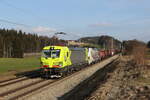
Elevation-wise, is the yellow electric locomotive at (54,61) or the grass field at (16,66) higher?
the yellow electric locomotive at (54,61)

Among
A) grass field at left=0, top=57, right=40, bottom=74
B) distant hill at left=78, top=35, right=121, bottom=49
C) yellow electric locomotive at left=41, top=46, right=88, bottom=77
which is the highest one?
distant hill at left=78, top=35, right=121, bottom=49

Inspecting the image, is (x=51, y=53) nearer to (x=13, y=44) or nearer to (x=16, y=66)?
(x=16, y=66)

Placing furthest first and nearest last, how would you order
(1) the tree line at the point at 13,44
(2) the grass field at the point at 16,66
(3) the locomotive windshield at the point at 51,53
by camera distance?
1. (1) the tree line at the point at 13,44
2. (2) the grass field at the point at 16,66
3. (3) the locomotive windshield at the point at 51,53

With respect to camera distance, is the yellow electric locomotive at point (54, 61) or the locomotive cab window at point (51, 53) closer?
the yellow electric locomotive at point (54, 61)

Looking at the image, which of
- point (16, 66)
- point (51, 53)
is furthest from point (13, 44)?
point (51, 53)

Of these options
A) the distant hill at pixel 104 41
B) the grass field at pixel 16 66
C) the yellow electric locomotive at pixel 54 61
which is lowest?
the grass field at pixel 16 66

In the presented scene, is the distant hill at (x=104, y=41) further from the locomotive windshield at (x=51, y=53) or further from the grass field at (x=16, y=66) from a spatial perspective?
the locomotive windshield at (x=51, y=53)

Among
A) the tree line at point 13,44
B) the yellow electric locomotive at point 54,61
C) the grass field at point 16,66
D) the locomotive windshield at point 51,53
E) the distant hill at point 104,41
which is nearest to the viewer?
the yellow electric locomotive at point 54,61

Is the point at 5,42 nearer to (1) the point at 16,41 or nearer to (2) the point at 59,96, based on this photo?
(1) the point at 16,41

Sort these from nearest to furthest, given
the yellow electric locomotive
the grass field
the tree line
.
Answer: the yellow electric locomotive
the grass field
the tree line

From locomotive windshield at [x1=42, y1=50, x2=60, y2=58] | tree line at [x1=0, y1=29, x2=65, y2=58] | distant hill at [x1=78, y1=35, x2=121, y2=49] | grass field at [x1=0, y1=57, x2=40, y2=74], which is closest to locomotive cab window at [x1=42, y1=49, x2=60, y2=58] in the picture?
locomotive windshield at [x1=42, y1=50, x2=60, y2=58]

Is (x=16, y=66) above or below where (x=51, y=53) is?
below

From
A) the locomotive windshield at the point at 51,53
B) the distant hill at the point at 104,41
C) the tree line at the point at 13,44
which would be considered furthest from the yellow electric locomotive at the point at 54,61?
the distant hill at the point at 104,41

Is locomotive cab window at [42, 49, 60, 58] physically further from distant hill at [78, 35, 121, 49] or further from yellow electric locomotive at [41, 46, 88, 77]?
distant hill at [78, 35, 121, 49]
